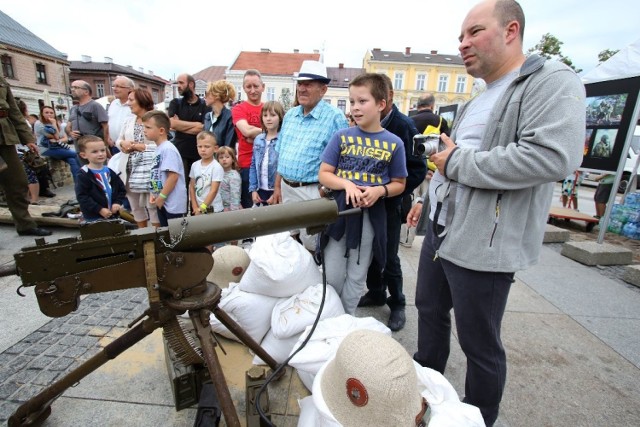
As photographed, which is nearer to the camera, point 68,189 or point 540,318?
point 540,318

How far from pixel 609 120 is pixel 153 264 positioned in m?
6.31

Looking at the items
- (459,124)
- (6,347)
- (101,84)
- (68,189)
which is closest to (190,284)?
(459,124)

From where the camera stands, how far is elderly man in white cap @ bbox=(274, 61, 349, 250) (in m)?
2.71

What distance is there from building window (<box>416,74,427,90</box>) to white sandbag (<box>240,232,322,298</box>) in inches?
1830

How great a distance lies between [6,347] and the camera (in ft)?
7.24

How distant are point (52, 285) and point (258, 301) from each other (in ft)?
3.92

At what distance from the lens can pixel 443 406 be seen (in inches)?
53.7

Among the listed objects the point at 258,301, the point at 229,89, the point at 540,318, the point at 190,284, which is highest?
the point at 229,89

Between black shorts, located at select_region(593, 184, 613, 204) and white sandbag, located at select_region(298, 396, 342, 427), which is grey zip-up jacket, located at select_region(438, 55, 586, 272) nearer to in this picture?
white sandbag, located at select_region(298, 396, 342, 427)

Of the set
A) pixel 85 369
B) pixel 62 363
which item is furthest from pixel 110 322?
pixel 85 369

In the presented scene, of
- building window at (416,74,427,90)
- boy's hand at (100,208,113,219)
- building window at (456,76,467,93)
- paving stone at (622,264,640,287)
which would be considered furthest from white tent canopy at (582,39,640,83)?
building window at (456,76,467,93)

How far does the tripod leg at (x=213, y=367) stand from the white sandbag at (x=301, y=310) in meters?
0.66

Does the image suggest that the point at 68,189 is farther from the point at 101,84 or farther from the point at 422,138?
the point at 101,84

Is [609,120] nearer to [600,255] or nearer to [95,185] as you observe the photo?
[600,255]
